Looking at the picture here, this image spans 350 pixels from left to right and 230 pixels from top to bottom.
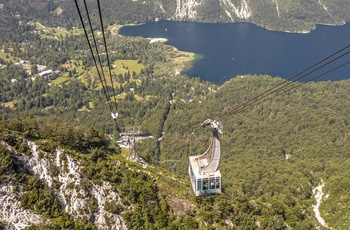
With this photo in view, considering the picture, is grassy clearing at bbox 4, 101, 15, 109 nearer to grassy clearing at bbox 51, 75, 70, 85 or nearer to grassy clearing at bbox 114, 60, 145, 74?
grassy clearing at bbox 51, 75, 70, 85

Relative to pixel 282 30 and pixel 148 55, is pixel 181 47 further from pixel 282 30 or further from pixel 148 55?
pixel 282 30

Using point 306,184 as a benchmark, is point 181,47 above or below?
above

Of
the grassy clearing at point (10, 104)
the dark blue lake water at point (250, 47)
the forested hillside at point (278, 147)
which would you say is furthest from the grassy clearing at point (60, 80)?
the forested hillside at point (278, 147)

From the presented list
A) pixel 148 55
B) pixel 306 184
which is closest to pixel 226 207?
pixel 306 184

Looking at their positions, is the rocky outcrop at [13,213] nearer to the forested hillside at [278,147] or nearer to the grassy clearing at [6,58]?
the forested hillside at [278,147]

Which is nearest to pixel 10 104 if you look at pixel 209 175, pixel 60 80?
pixel 60 80

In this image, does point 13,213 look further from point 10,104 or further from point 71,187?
point 10,104

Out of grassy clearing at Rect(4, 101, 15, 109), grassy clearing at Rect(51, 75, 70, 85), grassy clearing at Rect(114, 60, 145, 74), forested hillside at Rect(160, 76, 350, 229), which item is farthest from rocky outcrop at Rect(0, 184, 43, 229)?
grassy clearing at Rect(114, 60, 145, 74)
